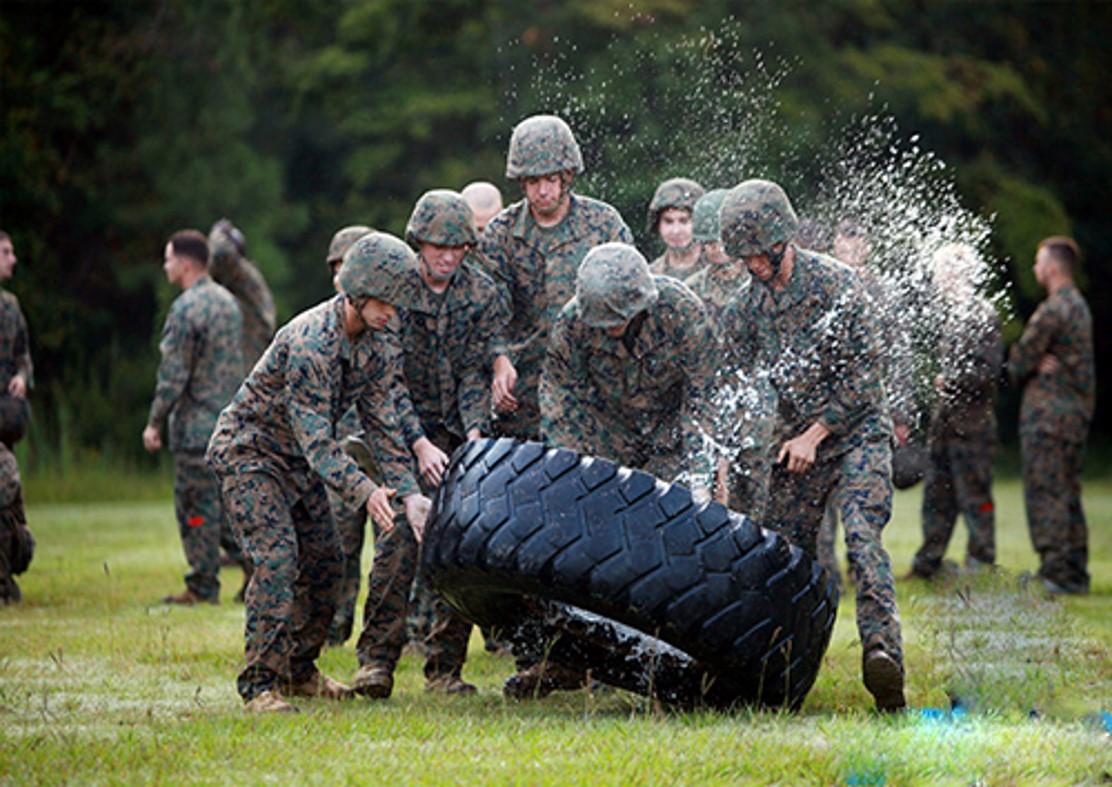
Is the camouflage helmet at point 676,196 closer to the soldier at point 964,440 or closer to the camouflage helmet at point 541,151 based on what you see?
the camouflage helmet at point 541,151

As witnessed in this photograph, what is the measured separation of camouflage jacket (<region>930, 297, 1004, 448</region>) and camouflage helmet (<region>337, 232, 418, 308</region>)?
6793 mm

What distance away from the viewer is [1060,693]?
8469 millimetres

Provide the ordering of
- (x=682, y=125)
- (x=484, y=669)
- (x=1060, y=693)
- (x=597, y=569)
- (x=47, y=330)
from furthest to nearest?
(x=47, y=330) < (x=682, y=125) < (x=484, y=669) < (x=1060, y=693) < (x=597, y=569)

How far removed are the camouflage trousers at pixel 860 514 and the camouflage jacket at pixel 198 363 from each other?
5.70 meters

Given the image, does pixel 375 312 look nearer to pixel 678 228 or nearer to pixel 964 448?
pixel 678 228

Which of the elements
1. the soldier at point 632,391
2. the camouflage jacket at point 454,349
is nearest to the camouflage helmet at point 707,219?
the camouflage jacket at point 454,349

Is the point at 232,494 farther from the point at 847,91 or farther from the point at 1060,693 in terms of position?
the point at 847,91

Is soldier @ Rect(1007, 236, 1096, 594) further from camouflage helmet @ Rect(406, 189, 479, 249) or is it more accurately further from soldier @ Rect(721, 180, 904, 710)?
camouflage helmet @ Rect(406, 189, 479, 249)

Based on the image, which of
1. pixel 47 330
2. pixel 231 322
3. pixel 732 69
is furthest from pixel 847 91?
pixel 231 322

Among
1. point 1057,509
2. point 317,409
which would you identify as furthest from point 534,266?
point 1057,509

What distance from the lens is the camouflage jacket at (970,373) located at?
14.6 meters

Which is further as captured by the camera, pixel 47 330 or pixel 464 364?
pixel 47 330

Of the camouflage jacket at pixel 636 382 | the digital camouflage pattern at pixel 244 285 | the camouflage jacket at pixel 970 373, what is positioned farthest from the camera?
the digital camouflage pattern at pixel 244 285

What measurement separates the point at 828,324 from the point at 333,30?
2687 centimetres
